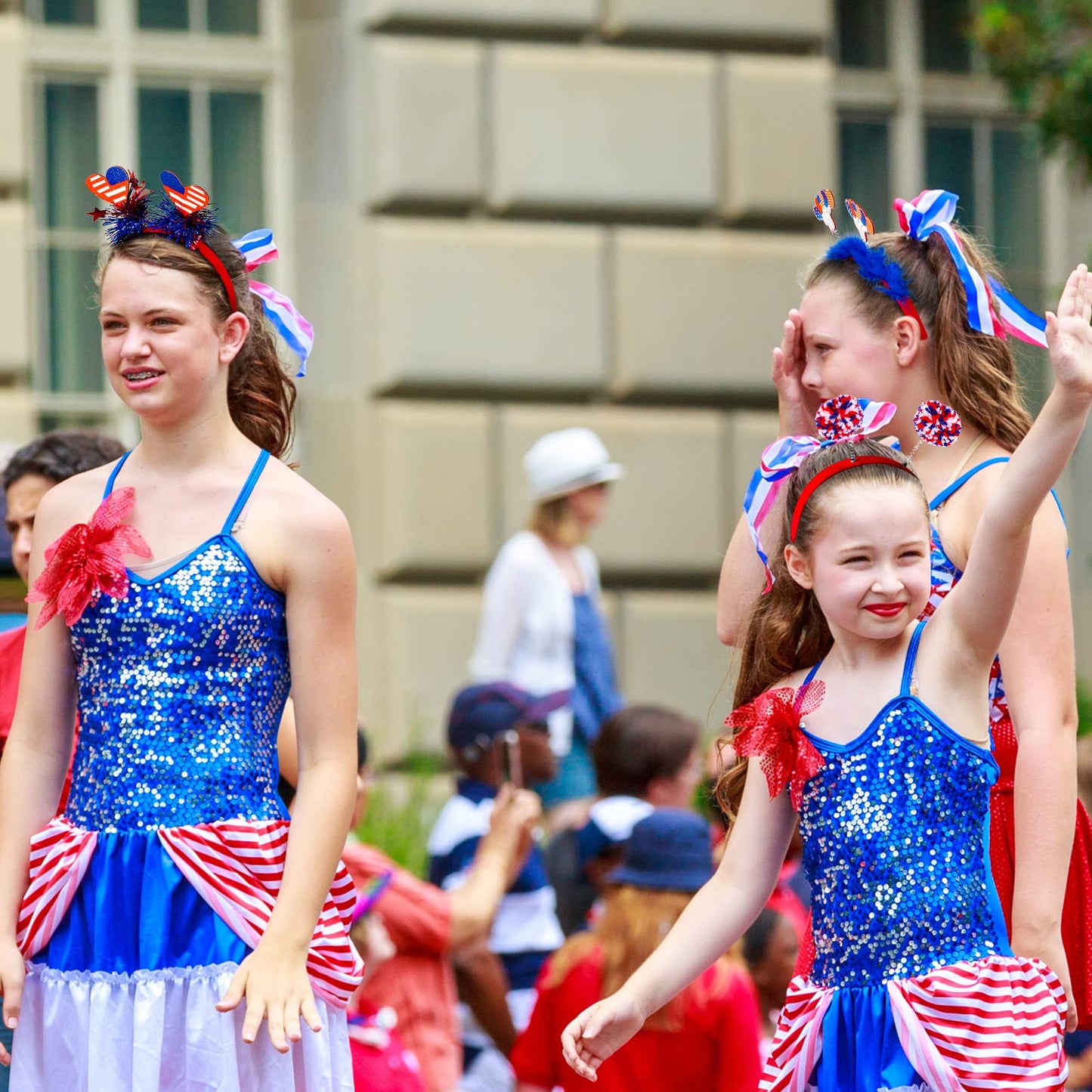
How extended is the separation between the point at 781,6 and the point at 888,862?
253 inches

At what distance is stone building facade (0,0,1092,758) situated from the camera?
8.40 m

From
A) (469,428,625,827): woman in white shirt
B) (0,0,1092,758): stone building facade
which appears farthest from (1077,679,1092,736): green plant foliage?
(469,428,625,827): woman in white shirt

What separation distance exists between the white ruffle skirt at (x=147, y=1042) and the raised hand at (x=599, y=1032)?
367mm

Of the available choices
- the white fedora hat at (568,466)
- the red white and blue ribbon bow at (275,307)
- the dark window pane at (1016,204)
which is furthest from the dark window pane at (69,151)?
the red white and blue ribbon bow at (275,307)

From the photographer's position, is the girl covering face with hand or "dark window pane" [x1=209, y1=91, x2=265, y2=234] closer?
the girl covering face with hand

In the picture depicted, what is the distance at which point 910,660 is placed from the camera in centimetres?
317

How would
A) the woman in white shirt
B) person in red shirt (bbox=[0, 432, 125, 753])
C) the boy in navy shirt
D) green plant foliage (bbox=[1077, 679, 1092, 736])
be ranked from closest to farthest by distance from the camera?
person in red shirt (bbox=[0, 432, 125, 753]) < the boy in navy shirt < the woman in white shirt < green plant foliage (bbox=[1077, 679, 1092, 736])

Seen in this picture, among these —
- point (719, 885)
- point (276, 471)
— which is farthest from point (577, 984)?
point (276, 471)

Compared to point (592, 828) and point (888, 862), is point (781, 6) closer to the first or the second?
point (592, 828)

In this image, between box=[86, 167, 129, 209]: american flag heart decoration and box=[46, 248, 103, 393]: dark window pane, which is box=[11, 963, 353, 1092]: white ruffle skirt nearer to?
box=[86, 167, 129, 209]: american flag heart decoration

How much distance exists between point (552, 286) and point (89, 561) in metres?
5.54

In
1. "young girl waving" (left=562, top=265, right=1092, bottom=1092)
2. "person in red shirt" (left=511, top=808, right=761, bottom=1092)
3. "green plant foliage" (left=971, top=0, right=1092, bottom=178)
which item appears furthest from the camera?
"green plant foliage" (left=971, top=0, right=1092, bottom=178)

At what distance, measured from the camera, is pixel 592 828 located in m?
5.53

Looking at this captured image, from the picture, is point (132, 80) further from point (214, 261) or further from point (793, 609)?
point (793, 609)
